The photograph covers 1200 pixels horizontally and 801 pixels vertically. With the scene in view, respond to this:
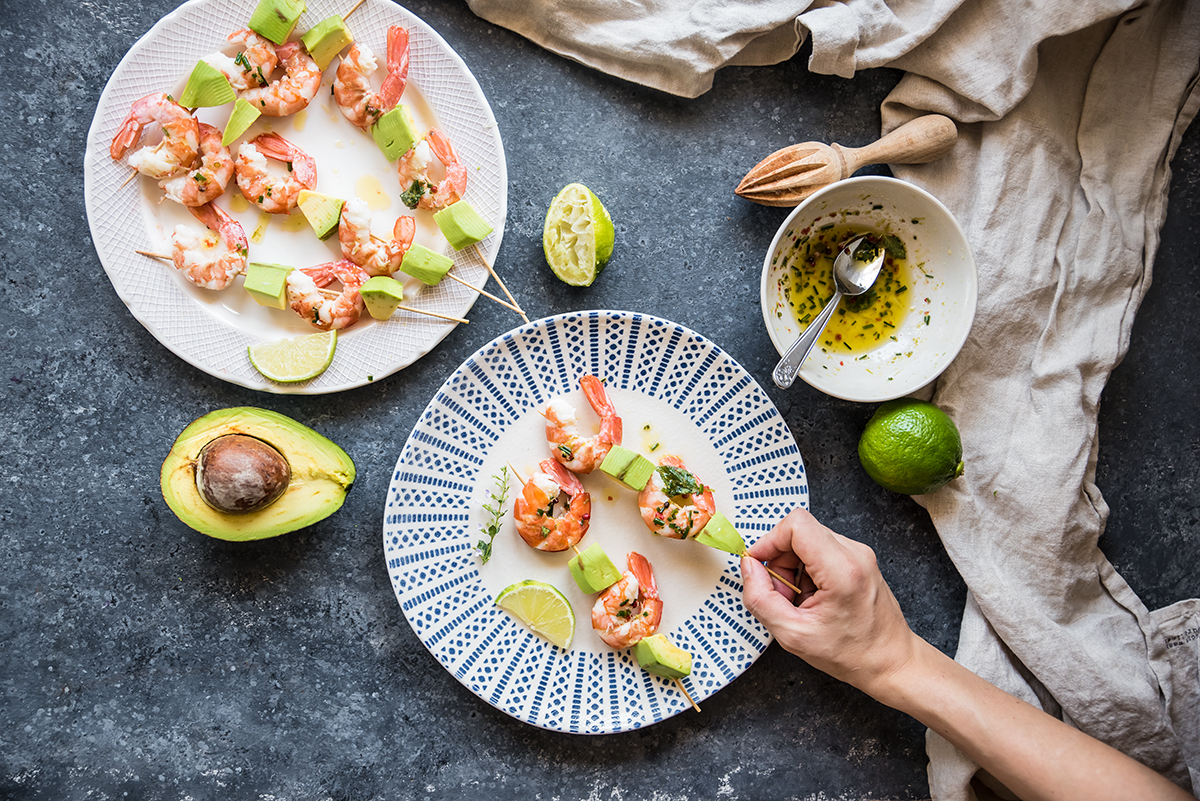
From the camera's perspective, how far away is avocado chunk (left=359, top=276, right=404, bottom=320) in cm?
192

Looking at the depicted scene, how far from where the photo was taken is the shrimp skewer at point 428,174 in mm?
1953

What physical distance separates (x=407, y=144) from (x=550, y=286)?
563mm

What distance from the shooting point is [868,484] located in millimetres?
2131

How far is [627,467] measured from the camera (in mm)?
1918

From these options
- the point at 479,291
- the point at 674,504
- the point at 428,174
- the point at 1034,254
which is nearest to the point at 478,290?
the point at 479,291

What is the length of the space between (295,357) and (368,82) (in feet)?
2.68

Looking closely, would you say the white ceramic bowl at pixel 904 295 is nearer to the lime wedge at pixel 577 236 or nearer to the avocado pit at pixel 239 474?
the lime wedge at pixel 577 236

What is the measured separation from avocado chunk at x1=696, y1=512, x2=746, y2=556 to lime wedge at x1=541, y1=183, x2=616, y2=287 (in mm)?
761

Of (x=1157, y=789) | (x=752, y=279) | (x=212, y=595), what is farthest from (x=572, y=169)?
(x=1157, y=789)

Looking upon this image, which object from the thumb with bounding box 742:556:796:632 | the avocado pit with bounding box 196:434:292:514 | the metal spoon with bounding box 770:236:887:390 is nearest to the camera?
the avocado pit with bounding box 196:434:292:514

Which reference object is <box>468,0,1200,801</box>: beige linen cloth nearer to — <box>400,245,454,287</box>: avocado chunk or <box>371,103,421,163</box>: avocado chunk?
<box>371,103,421,163</box>: avocado chunk

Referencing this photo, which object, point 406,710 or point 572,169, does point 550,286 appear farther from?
point 406,710

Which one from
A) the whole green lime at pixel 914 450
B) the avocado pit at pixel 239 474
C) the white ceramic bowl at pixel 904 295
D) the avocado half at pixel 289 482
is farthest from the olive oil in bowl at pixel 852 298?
the avocado pit at pixel 239 474

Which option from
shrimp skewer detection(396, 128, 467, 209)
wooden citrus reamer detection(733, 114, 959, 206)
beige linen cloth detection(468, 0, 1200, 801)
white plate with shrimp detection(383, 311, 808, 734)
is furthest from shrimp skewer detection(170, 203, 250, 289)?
wooden citrus reamer detection(733, 114, 959, 206)
